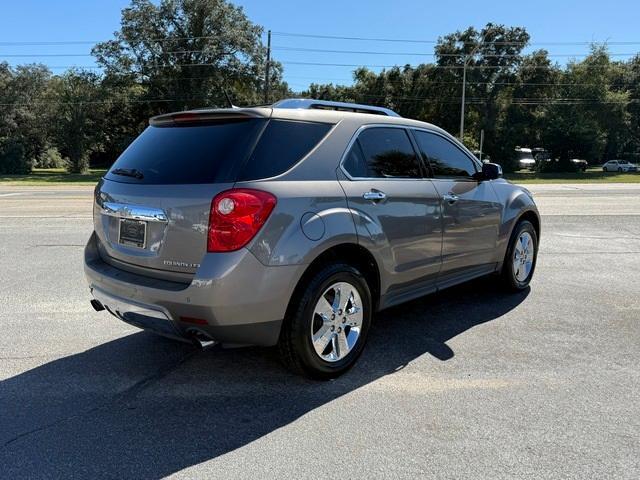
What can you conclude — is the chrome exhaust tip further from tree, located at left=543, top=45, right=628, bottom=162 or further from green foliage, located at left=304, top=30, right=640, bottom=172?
tree, located at left=543, top=45, right=628, bottom=162

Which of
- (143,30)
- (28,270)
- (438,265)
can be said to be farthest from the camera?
(143,30)

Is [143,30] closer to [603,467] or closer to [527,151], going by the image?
[527,151]

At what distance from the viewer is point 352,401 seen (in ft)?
11.3

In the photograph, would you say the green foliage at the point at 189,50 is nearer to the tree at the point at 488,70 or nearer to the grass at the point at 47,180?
the grass at the point at 47,180

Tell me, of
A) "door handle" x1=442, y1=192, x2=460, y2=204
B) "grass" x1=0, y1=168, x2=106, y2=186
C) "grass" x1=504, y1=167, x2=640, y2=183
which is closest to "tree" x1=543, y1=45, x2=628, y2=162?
"grass" x1=504, y1=167, x2=640, y2=183

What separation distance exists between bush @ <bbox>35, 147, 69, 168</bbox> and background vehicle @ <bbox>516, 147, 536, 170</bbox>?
4564 centimetres

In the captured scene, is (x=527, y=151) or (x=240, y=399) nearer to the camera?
(x=240, y=399)

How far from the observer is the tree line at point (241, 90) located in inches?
1773

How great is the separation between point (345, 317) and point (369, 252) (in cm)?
49

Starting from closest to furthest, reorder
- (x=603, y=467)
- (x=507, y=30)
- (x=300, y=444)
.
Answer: (x=603, y=467)
(x=300, y=444)
(x=507, y=30)

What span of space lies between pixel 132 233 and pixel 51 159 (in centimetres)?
5756

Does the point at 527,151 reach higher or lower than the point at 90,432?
higher

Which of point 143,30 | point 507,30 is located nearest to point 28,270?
point 143,30

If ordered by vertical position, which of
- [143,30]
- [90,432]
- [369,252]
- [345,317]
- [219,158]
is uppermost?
[143,30]
